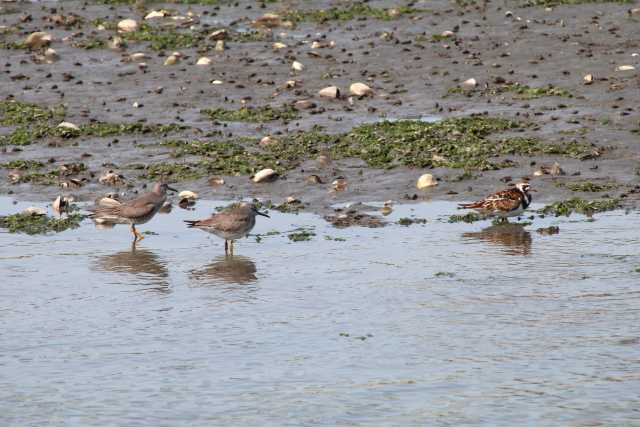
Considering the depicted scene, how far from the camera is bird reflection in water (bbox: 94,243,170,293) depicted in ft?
48.4

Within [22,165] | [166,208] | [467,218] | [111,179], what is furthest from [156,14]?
[467,218]

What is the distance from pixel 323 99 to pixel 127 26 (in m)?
8.13

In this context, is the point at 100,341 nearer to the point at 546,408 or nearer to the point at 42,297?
the point at 42,297

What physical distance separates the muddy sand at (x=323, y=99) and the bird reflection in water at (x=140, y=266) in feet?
11.2

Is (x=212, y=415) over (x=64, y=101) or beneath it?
beneath

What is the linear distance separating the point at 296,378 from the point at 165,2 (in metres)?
24.7

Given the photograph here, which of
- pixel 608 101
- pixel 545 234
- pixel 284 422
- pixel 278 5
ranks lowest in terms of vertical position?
pixel 284 422

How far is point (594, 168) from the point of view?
2020cm

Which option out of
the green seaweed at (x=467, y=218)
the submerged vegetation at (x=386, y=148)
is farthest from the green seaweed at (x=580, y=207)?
the submerged vegetation at (x=386, y=148)

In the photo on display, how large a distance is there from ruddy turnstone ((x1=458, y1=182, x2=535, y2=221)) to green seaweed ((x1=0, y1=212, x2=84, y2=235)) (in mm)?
5834

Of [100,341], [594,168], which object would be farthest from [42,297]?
[594,168]

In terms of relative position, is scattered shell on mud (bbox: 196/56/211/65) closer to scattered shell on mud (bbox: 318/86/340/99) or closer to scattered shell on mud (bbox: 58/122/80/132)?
scattered shell on mud (bbox: 318/86/340/99)

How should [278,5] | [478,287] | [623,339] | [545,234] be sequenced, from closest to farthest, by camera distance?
1. [623,339]
2. [478,287]
3. [545,234]
4. [278,5]

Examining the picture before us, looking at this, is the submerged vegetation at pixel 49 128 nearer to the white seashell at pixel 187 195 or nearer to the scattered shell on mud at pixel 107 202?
the white seashell at pixel 187 195
